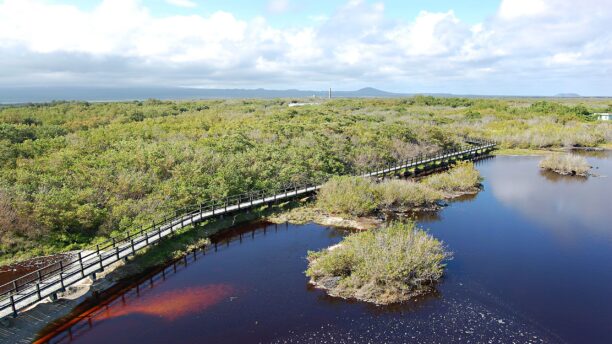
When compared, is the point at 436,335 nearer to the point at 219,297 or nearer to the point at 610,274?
the point at 219,297

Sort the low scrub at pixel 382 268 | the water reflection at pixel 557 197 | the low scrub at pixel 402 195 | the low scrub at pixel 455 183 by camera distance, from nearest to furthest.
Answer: the low scrub at pixel 382 268, the water reflection at pixel 557 197, the low scrub at pixel 402 195, the low scrub at pixel 455 183

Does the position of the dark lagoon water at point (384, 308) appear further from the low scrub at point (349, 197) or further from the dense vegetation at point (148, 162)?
the dense vegetation at point (148, 162)

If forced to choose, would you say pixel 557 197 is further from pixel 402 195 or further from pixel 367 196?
pixel 367 196

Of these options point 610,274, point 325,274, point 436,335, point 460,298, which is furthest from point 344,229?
point 610,274

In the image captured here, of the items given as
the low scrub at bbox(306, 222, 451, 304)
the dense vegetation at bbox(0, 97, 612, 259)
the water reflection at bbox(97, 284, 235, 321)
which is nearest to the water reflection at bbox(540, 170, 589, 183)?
the dense vegetation at bbox(0, 97, 612, 259)

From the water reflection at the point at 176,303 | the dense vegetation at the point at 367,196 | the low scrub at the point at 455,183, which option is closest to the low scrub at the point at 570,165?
the low scrub at the point at 455,183

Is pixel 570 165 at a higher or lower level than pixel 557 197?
higher

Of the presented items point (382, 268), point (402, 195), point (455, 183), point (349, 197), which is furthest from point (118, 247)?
point (455, 183)
